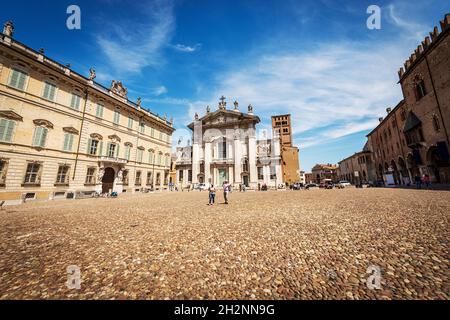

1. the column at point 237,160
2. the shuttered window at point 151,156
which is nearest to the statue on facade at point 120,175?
the shuttered window at point 151,156

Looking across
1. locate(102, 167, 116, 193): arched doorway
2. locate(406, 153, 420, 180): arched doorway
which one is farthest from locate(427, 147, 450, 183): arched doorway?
locate(102, 167, 116, 193): arched doorway

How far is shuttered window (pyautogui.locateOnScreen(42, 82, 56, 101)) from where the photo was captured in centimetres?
1715

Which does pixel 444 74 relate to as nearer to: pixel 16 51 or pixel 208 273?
pixel 208 273

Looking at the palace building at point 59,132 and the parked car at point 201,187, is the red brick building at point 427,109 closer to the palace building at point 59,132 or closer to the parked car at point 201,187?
the parked car at point 201,187

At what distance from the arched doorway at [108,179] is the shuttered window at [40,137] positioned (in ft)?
23.7

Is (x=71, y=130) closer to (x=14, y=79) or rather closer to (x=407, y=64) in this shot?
(x=14, y=79)

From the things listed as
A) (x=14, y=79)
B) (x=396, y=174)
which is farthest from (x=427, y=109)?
(x=14, y=79)

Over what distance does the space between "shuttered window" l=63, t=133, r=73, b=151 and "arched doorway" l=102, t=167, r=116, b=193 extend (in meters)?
5.16

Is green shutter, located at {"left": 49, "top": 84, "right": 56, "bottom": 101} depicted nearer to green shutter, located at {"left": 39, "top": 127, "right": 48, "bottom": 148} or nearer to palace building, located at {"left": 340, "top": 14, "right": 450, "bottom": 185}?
green shutter, located at {"left": 39, "top": 127, "right": 48, "bottom": 148}

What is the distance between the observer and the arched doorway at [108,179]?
22.6 metres
